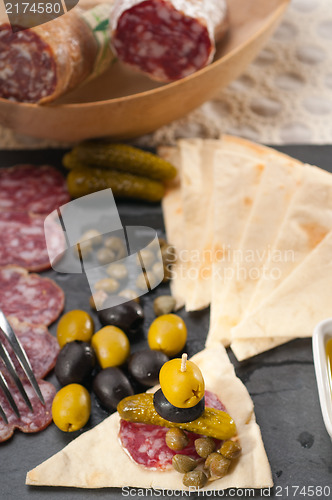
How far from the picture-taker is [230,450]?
145cm

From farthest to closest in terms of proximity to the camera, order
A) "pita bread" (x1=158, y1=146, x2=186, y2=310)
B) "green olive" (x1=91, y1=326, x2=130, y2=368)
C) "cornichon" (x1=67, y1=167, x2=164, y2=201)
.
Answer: "cornichon" (x1=67, y1=167, x2=164, y2=201) < "pita bread" (x1=158, y1=146, x2=186, y2=310) < "green olive" (x1=91, y1=326, x2=130, y2=368)

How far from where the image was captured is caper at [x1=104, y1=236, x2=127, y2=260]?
2016 mm

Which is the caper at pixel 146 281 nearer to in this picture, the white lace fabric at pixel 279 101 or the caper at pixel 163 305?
the caper at pixel 163 305

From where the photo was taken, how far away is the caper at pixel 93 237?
2.04 m

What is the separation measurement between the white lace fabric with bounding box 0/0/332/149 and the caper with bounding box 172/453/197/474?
1.45 meters

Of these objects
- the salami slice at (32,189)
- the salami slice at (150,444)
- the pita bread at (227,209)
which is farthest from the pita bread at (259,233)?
the salami slice at (32,189)

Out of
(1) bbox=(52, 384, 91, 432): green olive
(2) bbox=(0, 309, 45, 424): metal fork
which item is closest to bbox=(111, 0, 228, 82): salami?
(2) bbox=(0, 309, 45, 424): metal fork

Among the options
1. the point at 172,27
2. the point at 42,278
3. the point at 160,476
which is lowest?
the point at 160,476

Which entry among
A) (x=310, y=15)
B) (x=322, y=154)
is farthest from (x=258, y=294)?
(x=310, y=15)

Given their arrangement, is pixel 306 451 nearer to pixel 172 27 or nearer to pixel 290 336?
pixel 290 336

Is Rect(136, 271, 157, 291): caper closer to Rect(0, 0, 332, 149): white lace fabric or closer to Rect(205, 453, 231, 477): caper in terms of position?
Rect(205, 453, 231, 477): caper

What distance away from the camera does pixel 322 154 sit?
2418 mm

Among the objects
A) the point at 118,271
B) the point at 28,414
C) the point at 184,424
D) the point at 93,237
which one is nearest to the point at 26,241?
the point at 93,237

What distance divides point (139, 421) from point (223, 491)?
27cm
